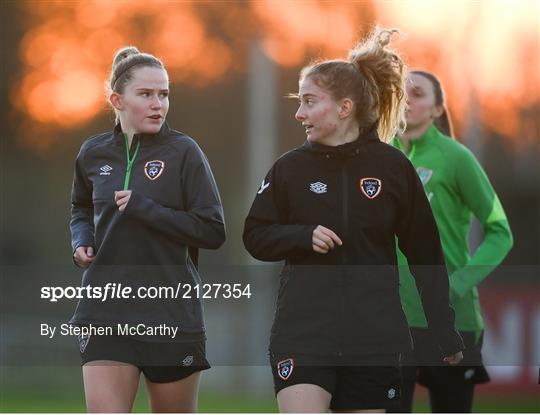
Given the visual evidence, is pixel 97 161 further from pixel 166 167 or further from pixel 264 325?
pixel 264 325

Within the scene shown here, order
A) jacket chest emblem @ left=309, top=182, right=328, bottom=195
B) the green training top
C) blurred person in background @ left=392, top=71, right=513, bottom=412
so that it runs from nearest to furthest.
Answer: jacket chest emblem @ left=309, top=182, right=328, bottom=195 → blurred person in background @ left=392, top=71, right=513, bottom=412 → the green training top

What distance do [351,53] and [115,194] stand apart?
934 mm

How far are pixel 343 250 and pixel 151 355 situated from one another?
2.43ft

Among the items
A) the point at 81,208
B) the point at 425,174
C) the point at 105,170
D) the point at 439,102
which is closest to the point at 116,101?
the point at 105,170

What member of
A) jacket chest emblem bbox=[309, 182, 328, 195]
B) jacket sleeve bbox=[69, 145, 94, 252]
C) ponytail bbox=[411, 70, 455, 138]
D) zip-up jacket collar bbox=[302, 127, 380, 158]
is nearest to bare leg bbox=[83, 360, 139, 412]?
jacket sleeve bbox=[69, 145, 94, 252]

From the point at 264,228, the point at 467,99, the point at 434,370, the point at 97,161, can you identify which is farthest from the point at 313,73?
the point at 467,99

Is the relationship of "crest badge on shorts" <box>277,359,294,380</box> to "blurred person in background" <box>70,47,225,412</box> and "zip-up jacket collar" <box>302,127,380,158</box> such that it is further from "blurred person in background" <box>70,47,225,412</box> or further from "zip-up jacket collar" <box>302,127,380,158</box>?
"zip-up jacket collar" <box>302,127,380,158</box>

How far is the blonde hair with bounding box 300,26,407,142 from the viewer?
408 centimetres

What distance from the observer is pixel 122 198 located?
405 centimetres

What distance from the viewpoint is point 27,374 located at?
1052 centimetres

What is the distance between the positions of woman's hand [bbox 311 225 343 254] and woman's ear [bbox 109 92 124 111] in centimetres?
90

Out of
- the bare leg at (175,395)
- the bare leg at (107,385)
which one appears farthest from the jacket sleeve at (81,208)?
the bare leg at (175,395)

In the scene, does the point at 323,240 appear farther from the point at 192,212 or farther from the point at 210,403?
the point at 210,403

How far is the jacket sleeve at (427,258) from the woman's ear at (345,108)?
252mm
